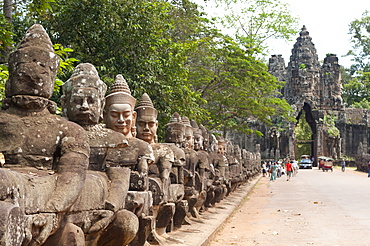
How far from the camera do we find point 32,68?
377 centimetres

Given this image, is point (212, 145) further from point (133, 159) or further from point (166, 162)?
point (133, 159)

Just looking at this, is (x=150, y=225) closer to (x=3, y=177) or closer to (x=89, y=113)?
(x=89, y=113)

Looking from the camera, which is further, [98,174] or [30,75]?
[98,174]

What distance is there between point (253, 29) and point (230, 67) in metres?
9.39

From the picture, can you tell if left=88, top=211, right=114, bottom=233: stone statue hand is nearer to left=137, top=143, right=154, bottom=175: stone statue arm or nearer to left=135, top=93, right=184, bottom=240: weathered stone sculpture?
left=137, top=143, right=154, bottom=175: stone statue arm

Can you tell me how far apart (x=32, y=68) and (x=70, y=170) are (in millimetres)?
858

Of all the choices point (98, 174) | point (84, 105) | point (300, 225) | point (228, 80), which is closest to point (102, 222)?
point (98, 174)

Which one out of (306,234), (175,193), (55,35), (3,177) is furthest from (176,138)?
(55,35)

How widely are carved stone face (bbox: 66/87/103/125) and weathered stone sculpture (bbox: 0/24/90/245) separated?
731 mm

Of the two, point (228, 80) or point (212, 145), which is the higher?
point (228, 80)

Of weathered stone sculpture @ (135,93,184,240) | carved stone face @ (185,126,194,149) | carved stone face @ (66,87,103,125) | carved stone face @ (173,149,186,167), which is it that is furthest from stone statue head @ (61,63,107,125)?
carved stone face @ (185,126,194,149)

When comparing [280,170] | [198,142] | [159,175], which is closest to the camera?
[159,175]

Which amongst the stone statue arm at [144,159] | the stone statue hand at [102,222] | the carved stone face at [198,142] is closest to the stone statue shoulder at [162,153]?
the stone statue arm at [144,159]

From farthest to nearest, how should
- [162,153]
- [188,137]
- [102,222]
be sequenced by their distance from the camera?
[188,137], [162,153], [102,222]
